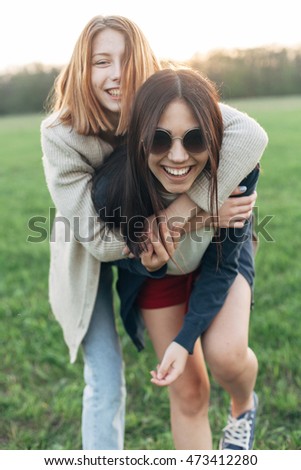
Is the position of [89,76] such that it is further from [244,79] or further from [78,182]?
[244,79]

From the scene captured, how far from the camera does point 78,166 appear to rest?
2334 mm

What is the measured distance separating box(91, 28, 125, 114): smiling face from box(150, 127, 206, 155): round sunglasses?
32cm

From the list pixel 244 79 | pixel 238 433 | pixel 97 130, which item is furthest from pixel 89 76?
pixel 244 79

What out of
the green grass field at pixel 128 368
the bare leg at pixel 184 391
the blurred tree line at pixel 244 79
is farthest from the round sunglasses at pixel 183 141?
the blurred tree line at pixel 244 79

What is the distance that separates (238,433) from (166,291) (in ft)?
2.10

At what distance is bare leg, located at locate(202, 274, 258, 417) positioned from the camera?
2.39 m

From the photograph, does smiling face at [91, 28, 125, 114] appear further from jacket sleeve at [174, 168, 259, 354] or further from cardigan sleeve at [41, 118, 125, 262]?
jacket sleeve at [174, 168, 259, 354]

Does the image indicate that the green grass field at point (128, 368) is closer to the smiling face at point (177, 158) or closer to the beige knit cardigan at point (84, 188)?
the beige knit cardigan at point (84, 188)

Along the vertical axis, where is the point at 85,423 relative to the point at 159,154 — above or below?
below

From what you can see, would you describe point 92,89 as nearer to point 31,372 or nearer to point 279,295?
point 31,372

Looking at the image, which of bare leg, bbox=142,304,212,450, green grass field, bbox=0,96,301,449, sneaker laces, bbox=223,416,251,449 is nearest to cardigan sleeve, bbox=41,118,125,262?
bare leg, bbox=142,304,212,450

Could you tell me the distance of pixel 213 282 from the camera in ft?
7.79
